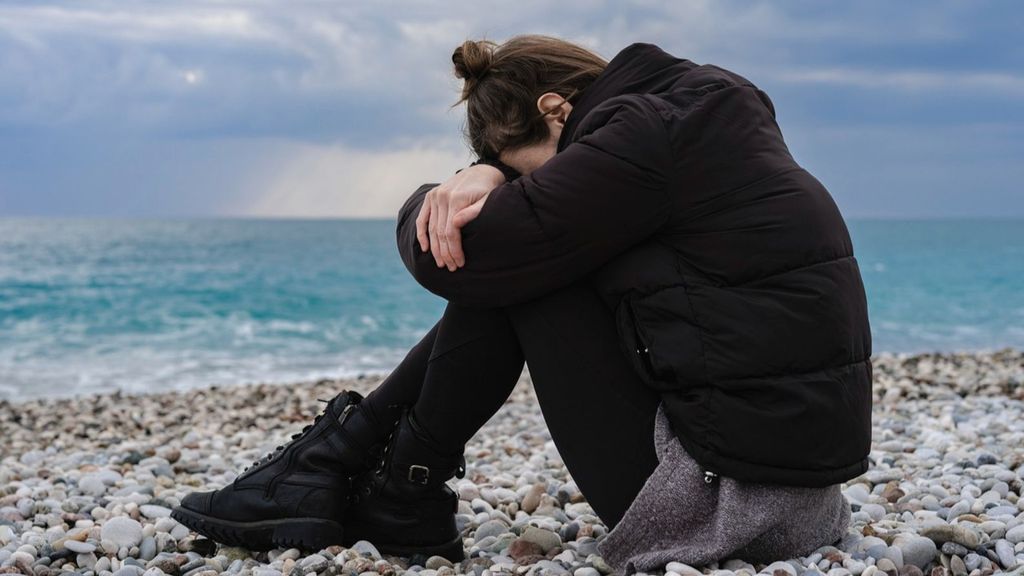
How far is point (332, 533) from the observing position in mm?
2920

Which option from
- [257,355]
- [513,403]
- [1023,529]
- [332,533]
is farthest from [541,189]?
[257,355]

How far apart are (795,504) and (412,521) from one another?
3.72 ft

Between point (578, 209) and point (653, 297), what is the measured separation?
26 centimetres

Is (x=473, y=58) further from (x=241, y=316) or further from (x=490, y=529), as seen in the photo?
(x=241, y=316)

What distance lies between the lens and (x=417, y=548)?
2.97 meters

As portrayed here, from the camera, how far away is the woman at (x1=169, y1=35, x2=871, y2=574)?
2.24 metres

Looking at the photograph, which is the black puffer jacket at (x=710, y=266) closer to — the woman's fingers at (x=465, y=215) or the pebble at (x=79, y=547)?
the woman's fingers at (x=465, y=215)

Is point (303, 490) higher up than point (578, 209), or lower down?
lower down

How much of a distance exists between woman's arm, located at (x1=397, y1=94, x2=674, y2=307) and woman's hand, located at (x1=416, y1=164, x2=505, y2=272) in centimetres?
3

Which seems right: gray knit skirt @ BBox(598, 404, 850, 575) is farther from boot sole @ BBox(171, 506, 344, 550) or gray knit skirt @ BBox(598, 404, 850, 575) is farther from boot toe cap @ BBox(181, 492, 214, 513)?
boot toe cap @ BBox(181, 492, 214, 513)

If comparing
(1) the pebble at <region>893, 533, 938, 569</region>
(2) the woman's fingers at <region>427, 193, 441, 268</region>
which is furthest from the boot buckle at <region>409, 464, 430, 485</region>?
(1) the pebble at <region>893, 533, 938, 569</region>

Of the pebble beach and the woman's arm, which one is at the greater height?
the woman's arm

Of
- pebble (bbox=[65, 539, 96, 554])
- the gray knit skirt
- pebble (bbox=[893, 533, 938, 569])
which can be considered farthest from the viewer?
pebble (bbox=[65, 539, 96, 554])

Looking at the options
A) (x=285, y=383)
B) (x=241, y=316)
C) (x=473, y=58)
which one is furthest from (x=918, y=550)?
(x=241, y=316)
